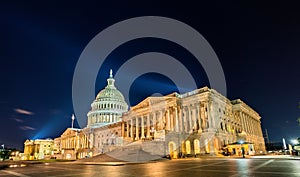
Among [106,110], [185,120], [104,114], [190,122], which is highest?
[106,110]

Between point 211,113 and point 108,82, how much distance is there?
86.8 metres

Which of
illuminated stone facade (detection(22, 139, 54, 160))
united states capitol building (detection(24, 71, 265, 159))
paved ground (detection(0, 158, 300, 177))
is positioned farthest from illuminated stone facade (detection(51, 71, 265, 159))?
illuminated stone facade (detection(22, 139, 54, 160))

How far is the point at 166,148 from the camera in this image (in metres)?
40.9

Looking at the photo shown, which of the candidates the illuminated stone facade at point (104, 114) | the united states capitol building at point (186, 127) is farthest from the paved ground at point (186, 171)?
the illuminated stone facade at point (104, 114)

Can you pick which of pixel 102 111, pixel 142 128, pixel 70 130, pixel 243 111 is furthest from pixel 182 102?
pixel 70 130

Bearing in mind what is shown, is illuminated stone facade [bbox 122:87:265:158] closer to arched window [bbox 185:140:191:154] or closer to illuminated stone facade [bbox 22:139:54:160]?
arched window [bbox 185:140:191:154]

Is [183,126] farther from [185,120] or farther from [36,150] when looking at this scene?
[36,150]

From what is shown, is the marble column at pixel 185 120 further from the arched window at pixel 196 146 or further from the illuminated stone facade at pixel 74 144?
the illuminated stone facade at pixel 74 144

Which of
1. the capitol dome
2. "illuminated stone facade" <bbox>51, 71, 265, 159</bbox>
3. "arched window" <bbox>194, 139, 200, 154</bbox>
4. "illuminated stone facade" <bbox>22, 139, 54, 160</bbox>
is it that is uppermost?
the capitol dome

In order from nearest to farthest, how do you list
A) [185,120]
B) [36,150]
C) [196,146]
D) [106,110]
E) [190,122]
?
[196,146] → [190,122] → [185,120] → [106,110] → [36,150]

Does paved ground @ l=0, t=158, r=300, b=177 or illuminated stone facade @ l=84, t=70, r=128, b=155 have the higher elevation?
illuminated stone facade @ l=84, t=70, r=128, b=155

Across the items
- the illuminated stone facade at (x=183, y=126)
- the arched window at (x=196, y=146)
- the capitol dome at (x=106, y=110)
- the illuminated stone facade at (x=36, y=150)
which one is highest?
the capitol dome at (x=106, y=110)

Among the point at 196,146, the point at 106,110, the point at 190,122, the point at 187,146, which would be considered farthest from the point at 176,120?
the point at 106,110

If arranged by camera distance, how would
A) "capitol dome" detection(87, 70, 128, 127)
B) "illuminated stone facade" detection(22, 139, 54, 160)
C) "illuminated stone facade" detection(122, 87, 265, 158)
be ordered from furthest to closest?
"illuminated stone facade" detection(22, 139, 54, 160)
"capitol dome" detection(87, 70, 128, 127)
"illuminated stone facade" detection(122, 87, 265, 158)
